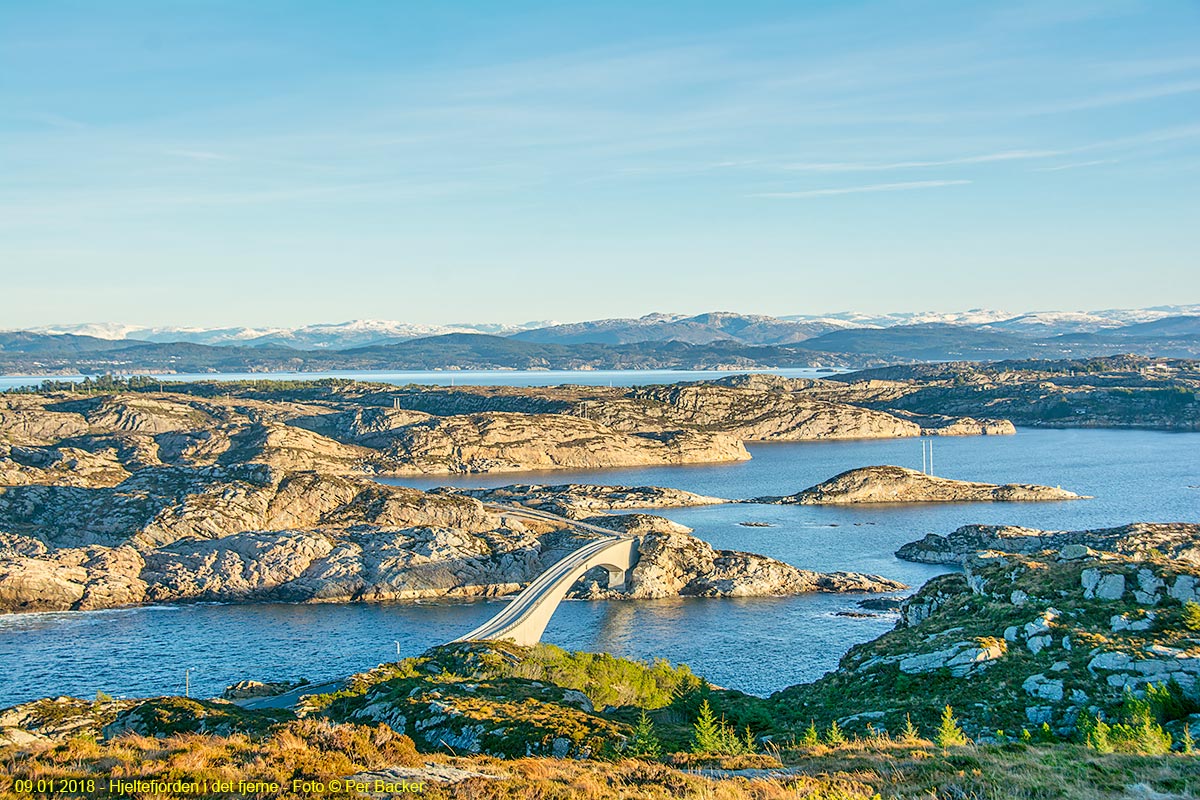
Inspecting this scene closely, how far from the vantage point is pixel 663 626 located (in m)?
71.1

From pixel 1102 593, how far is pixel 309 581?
61.4 meters

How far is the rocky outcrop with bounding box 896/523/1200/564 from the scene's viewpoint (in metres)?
75.3

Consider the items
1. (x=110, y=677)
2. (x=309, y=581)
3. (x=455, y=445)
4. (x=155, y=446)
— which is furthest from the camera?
(x=455, y=445)

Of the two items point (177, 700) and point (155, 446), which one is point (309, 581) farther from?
point (155, 446)

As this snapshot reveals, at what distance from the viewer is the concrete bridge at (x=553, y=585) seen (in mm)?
62969

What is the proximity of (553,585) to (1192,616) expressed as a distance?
47.8m

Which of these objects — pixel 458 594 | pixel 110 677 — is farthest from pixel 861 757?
pixel 458 594

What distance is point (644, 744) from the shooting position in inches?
938

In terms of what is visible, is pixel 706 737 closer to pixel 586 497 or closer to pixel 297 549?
pixel 297 549

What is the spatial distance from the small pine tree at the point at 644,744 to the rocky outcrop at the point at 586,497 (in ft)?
294

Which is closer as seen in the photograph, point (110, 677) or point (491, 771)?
point (491, 771)

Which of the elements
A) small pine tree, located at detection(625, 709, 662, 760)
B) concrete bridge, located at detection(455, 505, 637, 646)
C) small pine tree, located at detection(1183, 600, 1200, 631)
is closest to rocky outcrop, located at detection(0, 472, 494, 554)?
concrete bridge, located at detection(455, 505, 637, 646)

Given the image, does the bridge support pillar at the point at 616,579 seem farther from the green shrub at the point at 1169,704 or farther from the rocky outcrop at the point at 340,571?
the green shrub at the point at 1169,704

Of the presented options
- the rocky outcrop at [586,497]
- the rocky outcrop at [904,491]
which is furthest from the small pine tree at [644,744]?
the rocky outcrop at [904,491]
